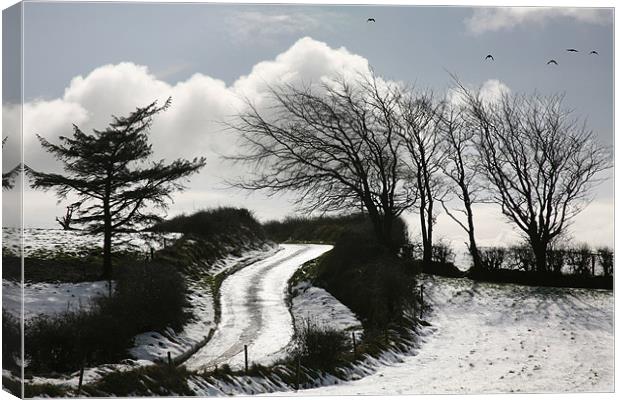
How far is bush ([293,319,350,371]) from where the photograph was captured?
1077 centimetres

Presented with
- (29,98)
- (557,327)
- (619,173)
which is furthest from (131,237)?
(619,173)

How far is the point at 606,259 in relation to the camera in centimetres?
1138

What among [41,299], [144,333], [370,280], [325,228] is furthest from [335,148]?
[41,299]

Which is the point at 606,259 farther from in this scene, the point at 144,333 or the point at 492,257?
the point at 144,333

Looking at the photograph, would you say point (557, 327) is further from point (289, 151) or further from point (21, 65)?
point (21, 65)

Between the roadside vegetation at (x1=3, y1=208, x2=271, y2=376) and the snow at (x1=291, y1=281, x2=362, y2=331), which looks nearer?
the roadside vegetation at (x1=3, y1=208, x2=271, y2=376)

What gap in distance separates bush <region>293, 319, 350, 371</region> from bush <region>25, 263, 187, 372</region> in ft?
5.49

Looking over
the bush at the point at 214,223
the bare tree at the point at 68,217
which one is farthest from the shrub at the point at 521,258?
the bare tree at the point at 68,217

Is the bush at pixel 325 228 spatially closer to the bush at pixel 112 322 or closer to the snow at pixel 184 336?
the snow at pixel 184 336

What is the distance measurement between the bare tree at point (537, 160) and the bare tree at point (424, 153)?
0.60m

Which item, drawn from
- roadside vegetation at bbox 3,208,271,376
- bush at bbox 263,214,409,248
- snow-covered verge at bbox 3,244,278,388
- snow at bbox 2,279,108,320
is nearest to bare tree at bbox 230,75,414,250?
bush at bbox 263,214,409,248

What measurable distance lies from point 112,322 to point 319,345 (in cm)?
281

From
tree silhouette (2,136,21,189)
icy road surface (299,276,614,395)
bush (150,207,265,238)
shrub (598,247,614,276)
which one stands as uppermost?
tree silhouette (2,136,21,189)

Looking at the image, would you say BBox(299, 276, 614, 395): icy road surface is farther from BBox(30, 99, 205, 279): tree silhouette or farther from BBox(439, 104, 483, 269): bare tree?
BBox(30, 99, 205, 279): tree silhouette
